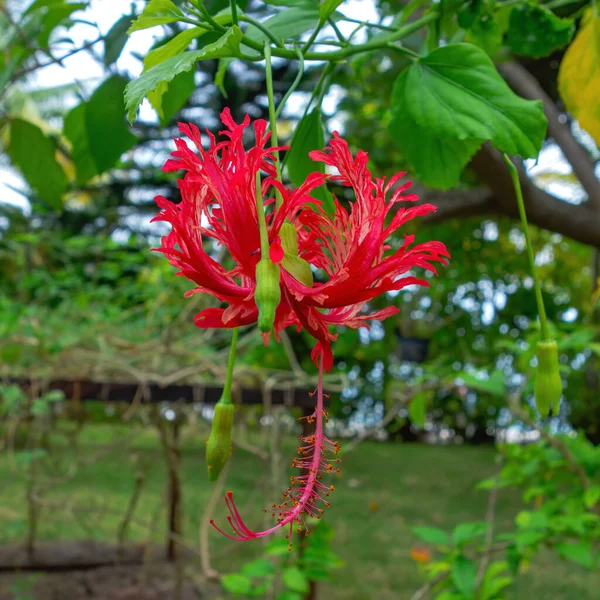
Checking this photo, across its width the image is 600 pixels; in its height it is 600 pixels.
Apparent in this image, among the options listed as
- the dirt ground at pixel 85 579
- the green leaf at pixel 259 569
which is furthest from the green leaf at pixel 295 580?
the dirt ground at pixel 85 579

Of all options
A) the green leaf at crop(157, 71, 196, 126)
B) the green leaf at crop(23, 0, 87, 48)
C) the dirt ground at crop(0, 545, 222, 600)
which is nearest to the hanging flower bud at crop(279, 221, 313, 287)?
the green leaf at crop(157, 71, 196, 126)

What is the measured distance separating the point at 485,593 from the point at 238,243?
758 mm

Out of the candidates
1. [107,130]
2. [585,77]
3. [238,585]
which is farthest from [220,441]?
[238,585]

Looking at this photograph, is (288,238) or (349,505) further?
(349,505)

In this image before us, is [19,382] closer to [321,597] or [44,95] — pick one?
[321,597]

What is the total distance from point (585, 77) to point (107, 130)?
39 cm

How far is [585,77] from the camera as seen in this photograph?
1.76ft

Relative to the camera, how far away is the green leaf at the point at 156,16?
0.95 ft

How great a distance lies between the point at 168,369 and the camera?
5.40 feet

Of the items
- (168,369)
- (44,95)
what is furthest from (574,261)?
(44,95)

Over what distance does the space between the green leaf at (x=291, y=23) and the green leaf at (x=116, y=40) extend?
143mm

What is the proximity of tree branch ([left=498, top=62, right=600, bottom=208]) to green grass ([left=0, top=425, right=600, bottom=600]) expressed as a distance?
1.02 meters

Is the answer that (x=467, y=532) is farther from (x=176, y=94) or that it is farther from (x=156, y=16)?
(x=156, y=16)

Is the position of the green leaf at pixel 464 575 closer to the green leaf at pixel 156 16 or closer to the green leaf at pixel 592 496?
the green leaf at pixel 592 496
